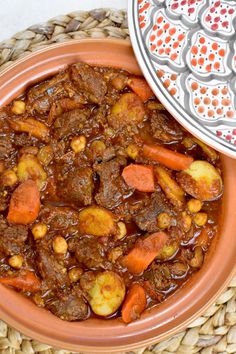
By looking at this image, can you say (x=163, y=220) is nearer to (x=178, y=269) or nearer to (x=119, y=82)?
(x=178, y=269)

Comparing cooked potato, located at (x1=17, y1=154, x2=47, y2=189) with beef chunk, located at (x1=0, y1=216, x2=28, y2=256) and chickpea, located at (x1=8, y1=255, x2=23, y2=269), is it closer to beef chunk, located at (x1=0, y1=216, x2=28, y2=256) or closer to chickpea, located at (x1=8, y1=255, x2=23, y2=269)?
beef chunk, located at (x1=0, y1=216, x2=28, y2=256)

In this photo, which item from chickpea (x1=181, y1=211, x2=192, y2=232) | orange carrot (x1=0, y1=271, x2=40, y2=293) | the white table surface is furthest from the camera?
the white table surface

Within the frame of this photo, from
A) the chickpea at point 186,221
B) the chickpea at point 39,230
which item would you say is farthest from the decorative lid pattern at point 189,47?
the chickpea at point 39,230

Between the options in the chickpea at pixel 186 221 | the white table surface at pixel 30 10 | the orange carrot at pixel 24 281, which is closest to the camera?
the orange carrot at pixel 24 281

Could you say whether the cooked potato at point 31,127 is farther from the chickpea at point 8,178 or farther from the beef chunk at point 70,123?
the chickpea at point 8,178

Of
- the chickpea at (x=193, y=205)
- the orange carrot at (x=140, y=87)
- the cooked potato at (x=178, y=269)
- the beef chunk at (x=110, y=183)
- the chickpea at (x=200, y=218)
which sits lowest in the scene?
the cooked potato at (x=178, y=269)

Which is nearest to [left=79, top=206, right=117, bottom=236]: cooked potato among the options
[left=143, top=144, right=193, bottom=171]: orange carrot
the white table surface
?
[left=143, top=144, right=193, bottom=171]: orange carrot
